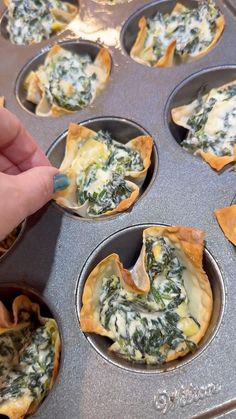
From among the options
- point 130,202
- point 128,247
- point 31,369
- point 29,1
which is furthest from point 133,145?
point 29,1

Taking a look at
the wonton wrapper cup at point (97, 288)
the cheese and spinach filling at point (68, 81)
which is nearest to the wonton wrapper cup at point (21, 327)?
the wonton wrapper cup at point (97, 288)

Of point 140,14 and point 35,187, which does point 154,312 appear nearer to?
point 35,187

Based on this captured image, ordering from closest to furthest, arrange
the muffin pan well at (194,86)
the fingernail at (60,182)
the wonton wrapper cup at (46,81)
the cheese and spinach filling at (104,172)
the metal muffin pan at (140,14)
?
the fingernail at (60,182)
the cheese and spinach filling at (104,172)
the muffin pan well at (194,86)
the wonton wrapper cup at (46,81)
the metal muffin pan at (140,14)

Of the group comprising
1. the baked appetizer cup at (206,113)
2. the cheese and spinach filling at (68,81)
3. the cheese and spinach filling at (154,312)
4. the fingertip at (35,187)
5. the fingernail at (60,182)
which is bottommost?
the cheese and spinach filling at (154,312)

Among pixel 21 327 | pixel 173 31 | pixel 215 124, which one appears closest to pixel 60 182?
pixel 21 327

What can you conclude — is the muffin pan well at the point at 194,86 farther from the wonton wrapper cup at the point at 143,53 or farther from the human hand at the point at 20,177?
the human hand at the point at 20,177

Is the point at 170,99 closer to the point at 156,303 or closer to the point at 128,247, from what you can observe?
the point at 128,247
